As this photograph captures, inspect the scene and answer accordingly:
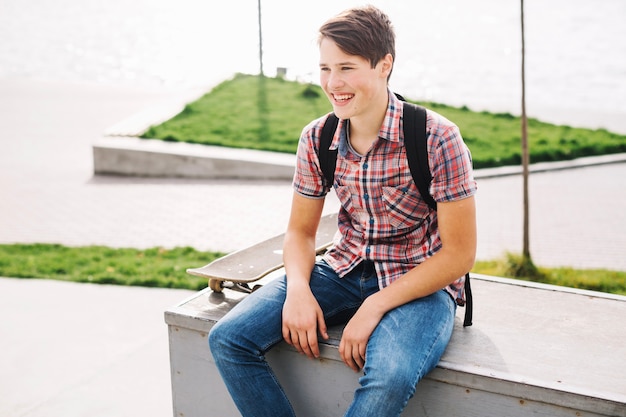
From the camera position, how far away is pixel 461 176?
236 cm

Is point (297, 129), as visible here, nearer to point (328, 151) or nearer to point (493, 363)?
point (328, 151)

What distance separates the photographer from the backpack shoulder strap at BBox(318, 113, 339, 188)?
260cm

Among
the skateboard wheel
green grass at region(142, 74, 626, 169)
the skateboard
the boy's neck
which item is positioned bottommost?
the skateboard wheel

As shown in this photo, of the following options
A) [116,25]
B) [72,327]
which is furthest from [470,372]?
[116,25]

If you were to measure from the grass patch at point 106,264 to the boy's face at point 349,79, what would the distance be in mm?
2819

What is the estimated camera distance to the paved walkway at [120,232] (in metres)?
3.75

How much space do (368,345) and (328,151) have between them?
71 cm

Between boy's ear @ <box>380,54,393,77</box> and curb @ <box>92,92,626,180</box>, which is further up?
boy's ear @ <box>380,54,393,77</box>

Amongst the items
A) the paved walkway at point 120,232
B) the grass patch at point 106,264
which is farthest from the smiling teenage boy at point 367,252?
the grass patch at point 106,264

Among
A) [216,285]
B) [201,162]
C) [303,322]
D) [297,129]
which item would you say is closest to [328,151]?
[303,322]

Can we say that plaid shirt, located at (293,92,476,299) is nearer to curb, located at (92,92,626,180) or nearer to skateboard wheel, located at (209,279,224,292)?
skateboard wheel, located at (209,279,224,292)

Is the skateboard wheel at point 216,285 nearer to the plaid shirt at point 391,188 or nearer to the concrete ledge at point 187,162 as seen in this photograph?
the plaid shirt at point 391,188

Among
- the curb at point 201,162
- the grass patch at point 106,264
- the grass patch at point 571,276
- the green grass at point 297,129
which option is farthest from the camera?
the green grass at point 297,129

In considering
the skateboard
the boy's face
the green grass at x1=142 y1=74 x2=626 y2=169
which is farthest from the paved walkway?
the boy's face
